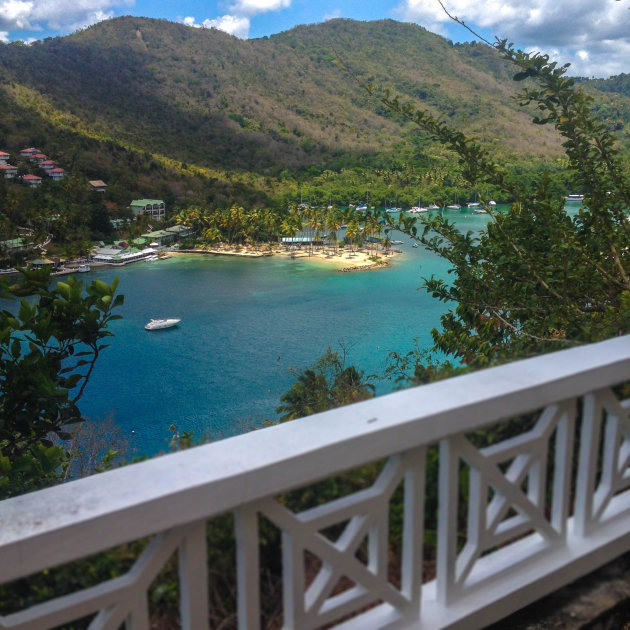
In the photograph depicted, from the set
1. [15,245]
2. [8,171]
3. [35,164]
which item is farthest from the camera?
[35,164]

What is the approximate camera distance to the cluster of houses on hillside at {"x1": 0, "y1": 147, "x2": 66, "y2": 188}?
30750 millimetres

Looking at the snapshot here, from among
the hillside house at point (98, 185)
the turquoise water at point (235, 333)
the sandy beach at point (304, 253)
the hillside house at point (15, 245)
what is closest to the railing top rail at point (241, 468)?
the turquoise water at point (235, 333)

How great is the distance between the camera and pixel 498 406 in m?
0.67

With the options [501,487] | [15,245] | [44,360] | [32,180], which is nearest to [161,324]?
[15,245]

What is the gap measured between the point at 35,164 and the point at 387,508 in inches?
1398

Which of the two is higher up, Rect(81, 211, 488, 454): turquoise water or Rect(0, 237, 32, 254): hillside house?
Rect(0, 237, 32, 254): hillside house

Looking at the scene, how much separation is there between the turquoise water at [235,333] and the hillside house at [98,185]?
5526mm

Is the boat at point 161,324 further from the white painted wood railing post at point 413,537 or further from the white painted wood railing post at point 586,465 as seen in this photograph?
the white painted wood railing post at point 413,537

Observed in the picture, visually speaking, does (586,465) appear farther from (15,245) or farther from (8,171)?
(8,171)

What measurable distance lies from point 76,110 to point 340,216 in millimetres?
43067

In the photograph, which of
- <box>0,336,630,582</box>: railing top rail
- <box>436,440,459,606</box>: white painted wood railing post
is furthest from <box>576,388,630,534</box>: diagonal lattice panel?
<box>436,440,459,606</box>: white painted wood railing post

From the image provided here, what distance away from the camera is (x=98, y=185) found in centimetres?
3312

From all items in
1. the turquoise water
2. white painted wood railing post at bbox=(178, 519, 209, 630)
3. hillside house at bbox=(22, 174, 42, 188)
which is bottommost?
the turquoise water

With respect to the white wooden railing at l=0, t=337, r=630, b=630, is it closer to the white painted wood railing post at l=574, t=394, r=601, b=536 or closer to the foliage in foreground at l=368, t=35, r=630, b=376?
the white painted wood railing post at l=574, t=394, r=601, b=536
